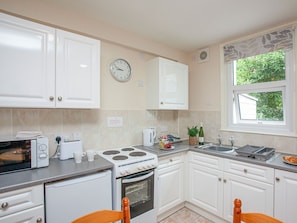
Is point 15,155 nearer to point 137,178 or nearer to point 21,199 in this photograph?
point 21,199

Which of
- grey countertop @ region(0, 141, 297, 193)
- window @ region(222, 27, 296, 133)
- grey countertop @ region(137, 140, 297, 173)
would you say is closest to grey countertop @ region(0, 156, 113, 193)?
grey countertop @ region(0, 141, 297, 193)

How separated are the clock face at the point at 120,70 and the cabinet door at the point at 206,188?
1.48m

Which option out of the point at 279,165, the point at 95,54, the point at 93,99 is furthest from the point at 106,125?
the point at 279,165

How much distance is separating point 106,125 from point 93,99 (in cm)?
51

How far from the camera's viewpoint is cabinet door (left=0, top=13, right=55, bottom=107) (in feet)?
4.27

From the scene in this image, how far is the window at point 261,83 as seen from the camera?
6.50 feet

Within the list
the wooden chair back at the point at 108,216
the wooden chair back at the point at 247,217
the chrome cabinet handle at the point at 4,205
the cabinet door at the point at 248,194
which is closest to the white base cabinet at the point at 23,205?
the chrome cabinet handle at the point at 4,205

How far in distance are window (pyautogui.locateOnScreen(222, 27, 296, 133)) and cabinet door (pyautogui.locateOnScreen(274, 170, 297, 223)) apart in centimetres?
72

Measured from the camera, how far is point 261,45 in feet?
6.88

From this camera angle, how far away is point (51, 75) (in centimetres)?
149

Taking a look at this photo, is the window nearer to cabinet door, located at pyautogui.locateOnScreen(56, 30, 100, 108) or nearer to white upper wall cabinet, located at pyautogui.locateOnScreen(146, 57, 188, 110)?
white upper wall cabinet, located at pyautogui.locateOnScreen(146, 57, 188, 110)

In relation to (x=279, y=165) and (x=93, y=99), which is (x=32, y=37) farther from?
(x=279, y=165)

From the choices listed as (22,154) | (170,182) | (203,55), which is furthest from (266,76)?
(22,154)

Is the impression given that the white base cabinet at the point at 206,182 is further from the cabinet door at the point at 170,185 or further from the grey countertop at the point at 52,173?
the grey countertop at the point at 52,173
